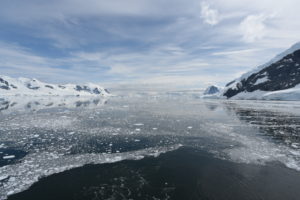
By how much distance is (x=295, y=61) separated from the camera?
149 metres

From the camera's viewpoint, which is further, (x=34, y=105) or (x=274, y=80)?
(x=274, y=80)

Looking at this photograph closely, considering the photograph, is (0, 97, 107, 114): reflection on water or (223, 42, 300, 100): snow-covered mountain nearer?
(0, 97, 107, 114): reflection on water

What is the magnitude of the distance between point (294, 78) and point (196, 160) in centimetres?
15875

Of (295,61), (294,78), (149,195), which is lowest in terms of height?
(149,195)

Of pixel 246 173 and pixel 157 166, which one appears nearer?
pixel 246 173

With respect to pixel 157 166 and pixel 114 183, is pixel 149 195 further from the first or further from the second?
pixel 157 166

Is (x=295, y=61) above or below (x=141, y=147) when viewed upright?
above

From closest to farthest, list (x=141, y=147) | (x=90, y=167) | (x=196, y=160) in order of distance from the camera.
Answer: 1. (x=90, y=167)
2. (x=196, y=160)
3. (x=141, y=147)

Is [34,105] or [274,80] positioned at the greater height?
[274,80]

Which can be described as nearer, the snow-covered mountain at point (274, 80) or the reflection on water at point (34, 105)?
the reflection on water at point (34, 105)

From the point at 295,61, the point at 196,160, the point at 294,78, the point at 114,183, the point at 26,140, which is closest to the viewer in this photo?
the point at 114,183

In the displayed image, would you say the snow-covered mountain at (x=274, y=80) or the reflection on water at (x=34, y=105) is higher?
the snow-covered mountain at (x=274, y=80)

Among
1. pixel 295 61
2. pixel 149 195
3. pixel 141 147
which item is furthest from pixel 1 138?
pixel 295 61

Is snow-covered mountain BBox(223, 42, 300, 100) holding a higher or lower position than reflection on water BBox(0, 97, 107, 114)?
higher
